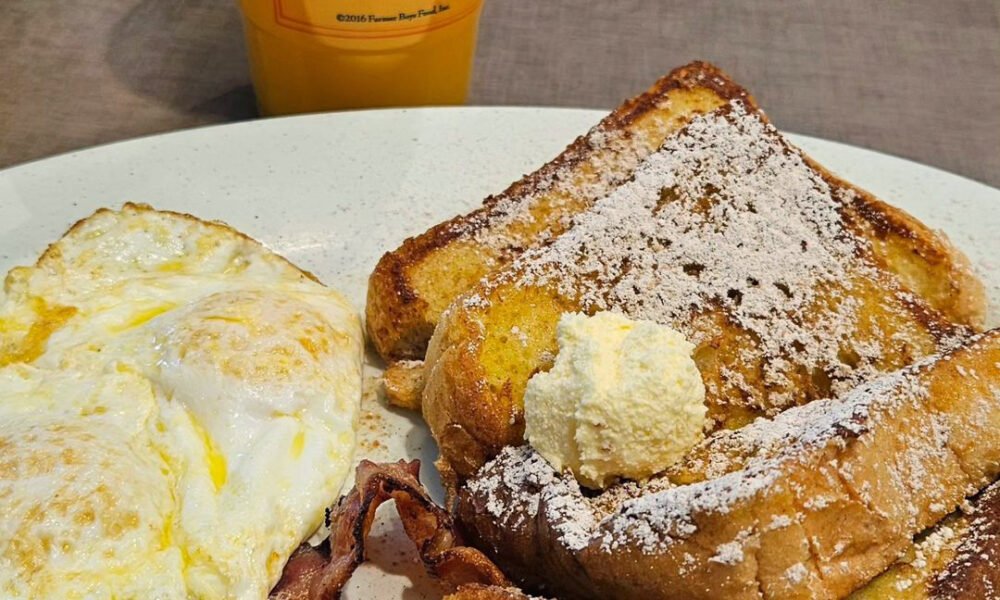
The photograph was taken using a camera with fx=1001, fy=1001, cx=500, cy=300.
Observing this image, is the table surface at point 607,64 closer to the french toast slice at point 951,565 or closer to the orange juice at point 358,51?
the orange juice at point 358,51

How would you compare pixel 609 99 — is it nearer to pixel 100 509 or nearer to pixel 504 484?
pixel 504 484

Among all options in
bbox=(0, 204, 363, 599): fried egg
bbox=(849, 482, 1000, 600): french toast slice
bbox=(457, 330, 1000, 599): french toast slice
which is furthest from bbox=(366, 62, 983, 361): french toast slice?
bbox=(849, 482, 1000, 600): french toast slice

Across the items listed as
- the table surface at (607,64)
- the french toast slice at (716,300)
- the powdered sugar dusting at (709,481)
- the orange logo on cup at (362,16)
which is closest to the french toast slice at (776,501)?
the powdered sugar dusting at (709,481)

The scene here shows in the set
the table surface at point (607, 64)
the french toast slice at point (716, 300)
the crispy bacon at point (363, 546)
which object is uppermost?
the french toast slice at point (716, 300)

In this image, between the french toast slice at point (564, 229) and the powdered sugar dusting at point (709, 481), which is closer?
the powdered sugar dusting at point (709, 481)

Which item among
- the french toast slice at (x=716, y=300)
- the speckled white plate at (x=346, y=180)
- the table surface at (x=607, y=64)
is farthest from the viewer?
the table surface at (x=607, y=64)

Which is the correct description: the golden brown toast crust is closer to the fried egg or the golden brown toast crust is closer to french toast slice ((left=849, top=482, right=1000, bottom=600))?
the fried egg

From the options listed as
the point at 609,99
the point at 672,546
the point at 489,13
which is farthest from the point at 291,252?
the point at 489,13

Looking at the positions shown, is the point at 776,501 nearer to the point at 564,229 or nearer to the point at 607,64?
the point at 564,229
